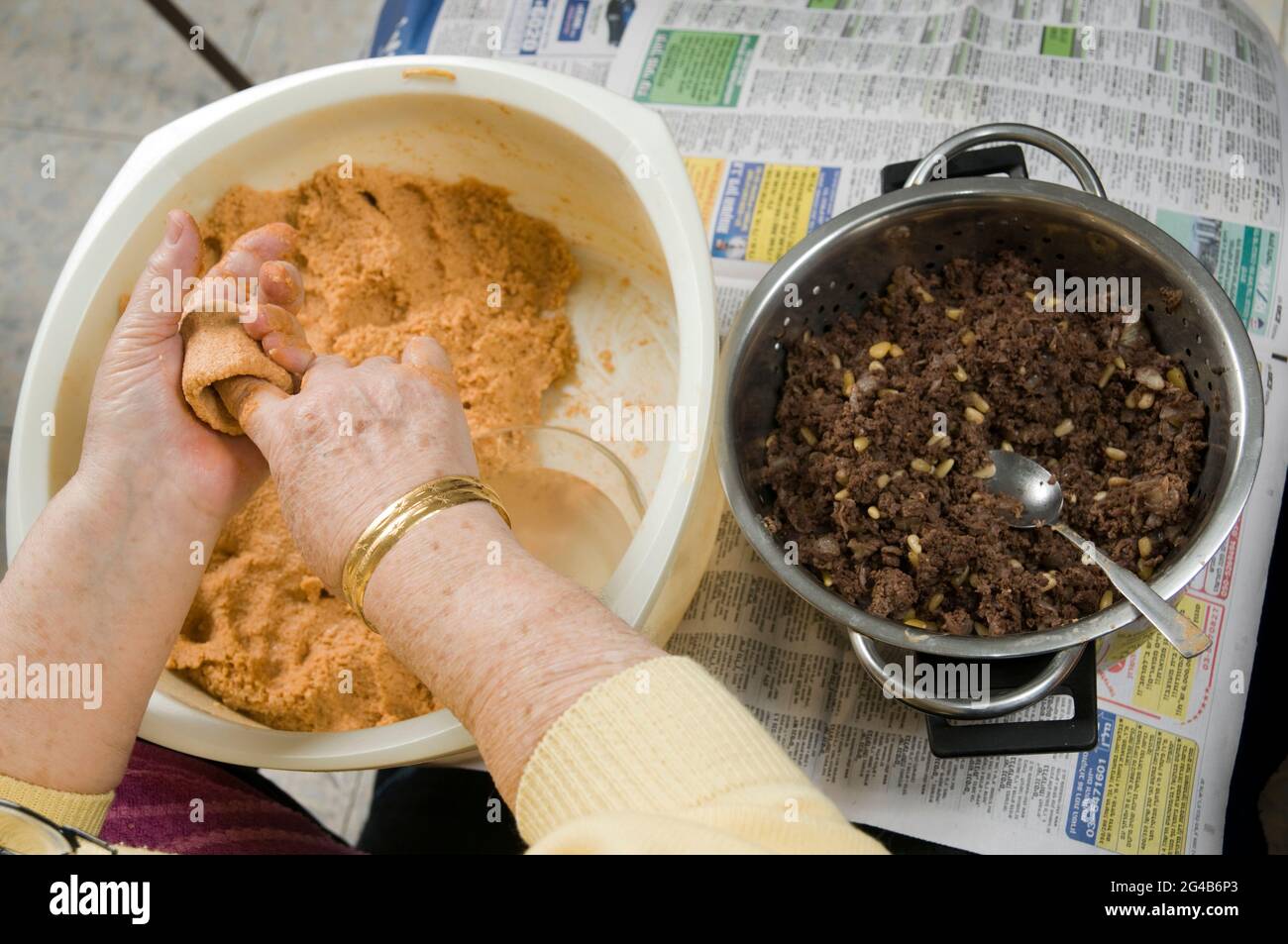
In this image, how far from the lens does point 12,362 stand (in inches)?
59.2

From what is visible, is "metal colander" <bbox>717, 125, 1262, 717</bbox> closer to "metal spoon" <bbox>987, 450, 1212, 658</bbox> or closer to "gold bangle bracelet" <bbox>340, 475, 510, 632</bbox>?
"metal spoon" <bbox>987, 450, 1212, 658</bbox>

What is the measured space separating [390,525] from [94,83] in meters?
1.45

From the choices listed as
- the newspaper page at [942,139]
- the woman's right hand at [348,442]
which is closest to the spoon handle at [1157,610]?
the newspaper page at [942,139]

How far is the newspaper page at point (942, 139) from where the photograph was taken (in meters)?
0.78

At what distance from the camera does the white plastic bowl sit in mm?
671

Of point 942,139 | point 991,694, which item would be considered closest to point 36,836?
point 991,694

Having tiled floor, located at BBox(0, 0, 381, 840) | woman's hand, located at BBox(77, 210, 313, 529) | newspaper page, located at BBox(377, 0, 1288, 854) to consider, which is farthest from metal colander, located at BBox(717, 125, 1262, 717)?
tiled floor, located at BBox(0, 0, 381, 840)

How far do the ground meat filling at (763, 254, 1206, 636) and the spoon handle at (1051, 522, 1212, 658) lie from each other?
1.0 inches

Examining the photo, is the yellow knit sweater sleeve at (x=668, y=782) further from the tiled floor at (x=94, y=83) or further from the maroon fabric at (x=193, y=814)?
the tiled floor at (x=94, y=83)

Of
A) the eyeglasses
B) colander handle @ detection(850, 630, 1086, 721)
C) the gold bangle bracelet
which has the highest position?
the gold bangle bracelet

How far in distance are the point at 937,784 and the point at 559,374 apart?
481mm

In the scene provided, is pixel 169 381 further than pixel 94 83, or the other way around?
pixel 94 83

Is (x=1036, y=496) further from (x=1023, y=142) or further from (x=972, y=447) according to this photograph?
(x=1023, y=142)

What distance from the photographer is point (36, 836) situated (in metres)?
0.53
